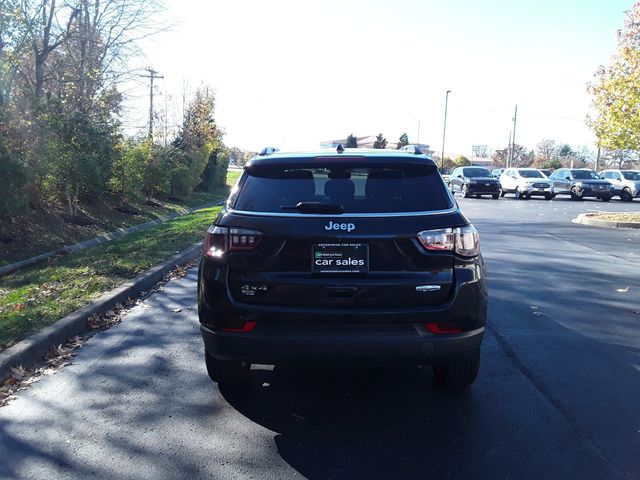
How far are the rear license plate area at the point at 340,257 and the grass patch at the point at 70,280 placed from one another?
3.21 m

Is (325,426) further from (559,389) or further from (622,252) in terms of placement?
(622,252)

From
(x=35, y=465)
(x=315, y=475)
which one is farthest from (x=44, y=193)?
(x=315, y=475)

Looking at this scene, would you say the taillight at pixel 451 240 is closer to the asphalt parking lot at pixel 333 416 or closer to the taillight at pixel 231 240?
the taillight at pixel 231 240

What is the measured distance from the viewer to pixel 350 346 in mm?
3695

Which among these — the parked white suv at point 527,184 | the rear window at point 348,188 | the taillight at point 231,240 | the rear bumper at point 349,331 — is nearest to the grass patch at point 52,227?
the taillight at point 231,240

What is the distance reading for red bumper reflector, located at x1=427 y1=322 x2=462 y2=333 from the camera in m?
3.77

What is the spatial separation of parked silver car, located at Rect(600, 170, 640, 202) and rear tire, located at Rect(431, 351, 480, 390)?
33325 mm

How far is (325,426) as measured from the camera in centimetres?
398

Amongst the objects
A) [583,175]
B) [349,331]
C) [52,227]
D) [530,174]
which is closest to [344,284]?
[349,331]

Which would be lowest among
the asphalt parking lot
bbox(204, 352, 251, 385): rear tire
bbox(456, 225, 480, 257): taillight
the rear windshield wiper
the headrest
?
the asphalt parking lot

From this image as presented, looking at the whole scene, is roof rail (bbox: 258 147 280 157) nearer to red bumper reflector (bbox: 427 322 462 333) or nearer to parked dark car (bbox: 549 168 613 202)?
red bumper reflector (bbox: 427 322 462 333)

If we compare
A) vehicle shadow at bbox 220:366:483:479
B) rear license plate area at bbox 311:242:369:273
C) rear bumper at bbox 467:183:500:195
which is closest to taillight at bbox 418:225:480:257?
rear license plate area at bbox 311:242:369:273

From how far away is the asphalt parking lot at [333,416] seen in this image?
3457 mm

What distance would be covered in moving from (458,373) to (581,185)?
32697 millimetres
